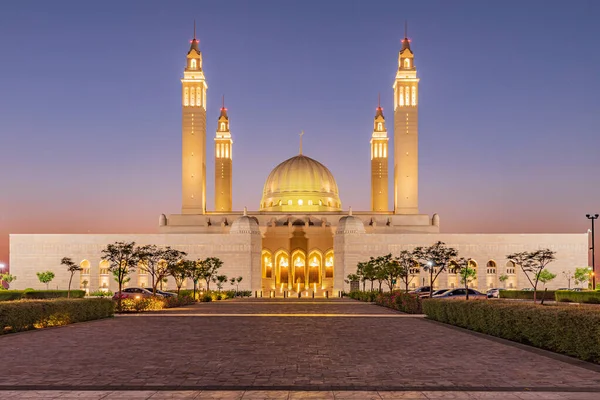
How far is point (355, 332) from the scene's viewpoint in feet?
48.9

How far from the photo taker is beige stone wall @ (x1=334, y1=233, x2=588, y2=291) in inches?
2424

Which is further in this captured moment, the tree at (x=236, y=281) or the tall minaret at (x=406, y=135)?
the tall minaret at (x=406, y=135)

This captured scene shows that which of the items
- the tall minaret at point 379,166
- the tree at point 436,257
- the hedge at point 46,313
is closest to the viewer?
the hedge at point 46,313

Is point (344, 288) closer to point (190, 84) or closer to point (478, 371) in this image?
point (190, 84)

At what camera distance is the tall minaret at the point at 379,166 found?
7738cm

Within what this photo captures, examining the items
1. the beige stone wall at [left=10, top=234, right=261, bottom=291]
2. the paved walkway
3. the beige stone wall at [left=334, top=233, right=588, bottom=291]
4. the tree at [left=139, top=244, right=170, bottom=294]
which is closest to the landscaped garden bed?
the paved walkway

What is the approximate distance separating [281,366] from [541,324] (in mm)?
5241

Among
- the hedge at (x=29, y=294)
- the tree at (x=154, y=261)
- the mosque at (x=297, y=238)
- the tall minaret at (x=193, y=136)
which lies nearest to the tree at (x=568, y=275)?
the mosque at (x=297, y=238)

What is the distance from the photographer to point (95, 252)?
61.8 m

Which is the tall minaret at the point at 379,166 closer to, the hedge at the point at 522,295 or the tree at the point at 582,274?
the tree at the point at 582,274

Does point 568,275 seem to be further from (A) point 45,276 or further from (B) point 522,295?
(A) point 45,276

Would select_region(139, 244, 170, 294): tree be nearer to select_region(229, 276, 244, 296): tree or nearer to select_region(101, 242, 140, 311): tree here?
select_region(101, 242, 140, 311): tree

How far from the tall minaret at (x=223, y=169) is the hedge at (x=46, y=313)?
57135 millimetres

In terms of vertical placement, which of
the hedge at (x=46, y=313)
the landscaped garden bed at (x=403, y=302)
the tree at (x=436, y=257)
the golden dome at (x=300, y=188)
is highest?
the golden dome at (x=300, y=188)
